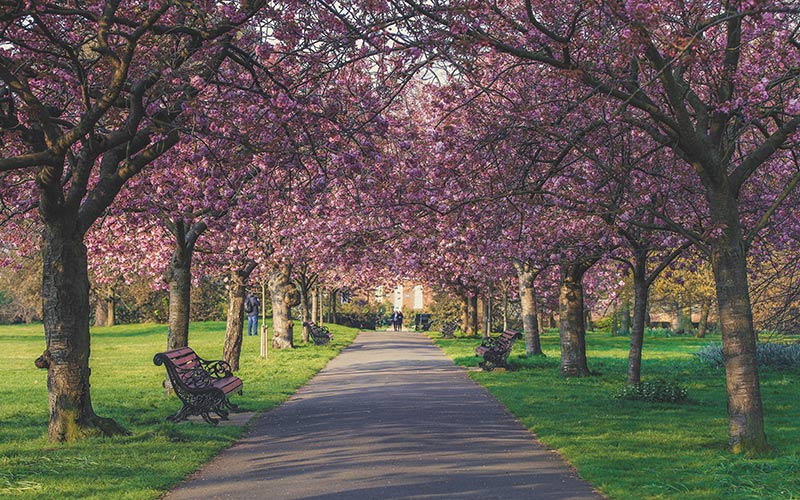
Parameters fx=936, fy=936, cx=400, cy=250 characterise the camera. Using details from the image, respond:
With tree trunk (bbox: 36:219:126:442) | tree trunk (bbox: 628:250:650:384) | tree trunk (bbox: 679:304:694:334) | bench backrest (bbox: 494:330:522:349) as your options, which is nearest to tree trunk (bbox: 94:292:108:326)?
tree trunk (bbox: 679:304:694:334)

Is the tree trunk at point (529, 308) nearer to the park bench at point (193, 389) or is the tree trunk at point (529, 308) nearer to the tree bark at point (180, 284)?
the tree bark at point (180, 284)

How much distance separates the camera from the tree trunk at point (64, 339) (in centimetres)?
1180

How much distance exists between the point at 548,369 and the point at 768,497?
17.1 m

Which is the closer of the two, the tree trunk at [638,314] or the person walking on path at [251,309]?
the tree trunk at [638,314]

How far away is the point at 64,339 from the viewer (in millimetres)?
11859

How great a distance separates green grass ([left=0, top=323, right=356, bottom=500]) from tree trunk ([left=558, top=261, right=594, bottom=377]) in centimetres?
635

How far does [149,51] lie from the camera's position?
12.3 m

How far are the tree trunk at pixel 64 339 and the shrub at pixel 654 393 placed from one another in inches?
381

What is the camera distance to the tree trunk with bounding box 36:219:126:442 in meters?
11.8

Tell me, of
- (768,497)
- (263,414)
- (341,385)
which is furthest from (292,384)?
(768,497)

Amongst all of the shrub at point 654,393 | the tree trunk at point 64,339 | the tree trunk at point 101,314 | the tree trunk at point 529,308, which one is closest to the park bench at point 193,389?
the tree trunk at point 64,339

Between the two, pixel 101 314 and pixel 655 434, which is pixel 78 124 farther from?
pixel 101 314

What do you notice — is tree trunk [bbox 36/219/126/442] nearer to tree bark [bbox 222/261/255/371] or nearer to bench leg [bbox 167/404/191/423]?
bench leg [bbox 167/404/191/423]

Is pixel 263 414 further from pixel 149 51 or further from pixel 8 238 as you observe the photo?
pixel 8 238
